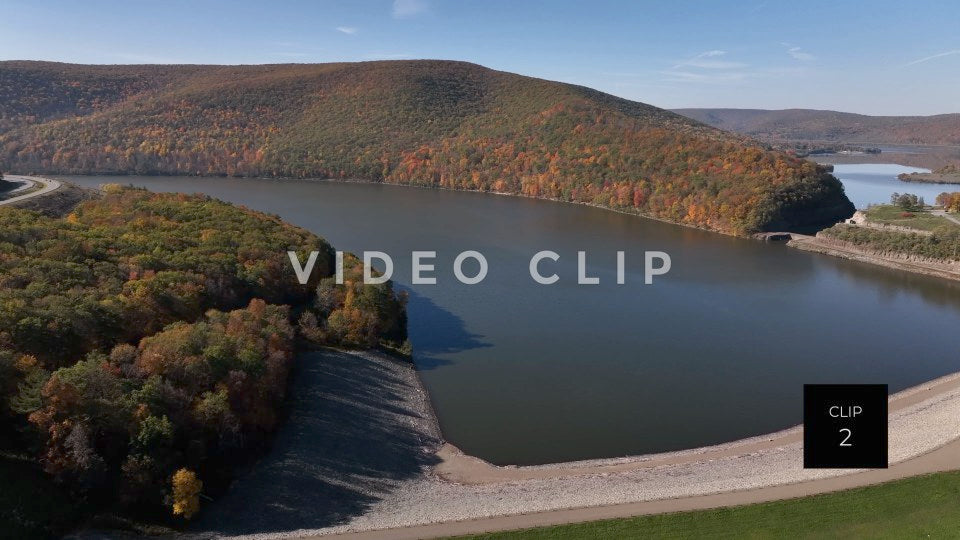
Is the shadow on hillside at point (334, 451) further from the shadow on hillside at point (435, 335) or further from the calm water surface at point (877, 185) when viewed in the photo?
the calm water surface at point (877, 185)

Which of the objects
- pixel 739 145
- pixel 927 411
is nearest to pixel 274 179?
pixel 739 145

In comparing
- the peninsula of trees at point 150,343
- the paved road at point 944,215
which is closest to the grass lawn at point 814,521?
the peninsula of trees at point 150,343

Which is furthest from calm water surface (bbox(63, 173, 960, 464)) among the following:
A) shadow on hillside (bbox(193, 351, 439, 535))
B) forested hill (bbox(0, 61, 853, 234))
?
forested hill (bbox(0, 61, 853, 234))

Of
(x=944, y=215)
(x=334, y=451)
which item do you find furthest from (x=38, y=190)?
(x=944, y=215)

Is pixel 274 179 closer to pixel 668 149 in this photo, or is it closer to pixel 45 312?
pixel 668 149

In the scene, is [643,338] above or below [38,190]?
below

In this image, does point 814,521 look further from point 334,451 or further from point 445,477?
point 334,451
